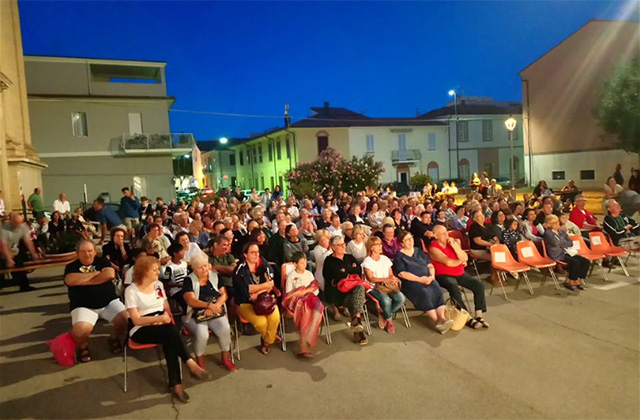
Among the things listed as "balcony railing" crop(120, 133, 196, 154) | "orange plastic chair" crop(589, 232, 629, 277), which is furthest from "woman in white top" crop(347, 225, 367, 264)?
"balcony railing" crop(120, 133, 196, 154)

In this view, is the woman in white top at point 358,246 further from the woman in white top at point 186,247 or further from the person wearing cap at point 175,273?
the person wearing cap at point 175,273

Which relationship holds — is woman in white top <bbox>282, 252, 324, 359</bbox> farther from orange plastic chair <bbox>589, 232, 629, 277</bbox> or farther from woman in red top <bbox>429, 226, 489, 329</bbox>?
orange plastic chair <bbox>589, 232, 629, 277</bbox>

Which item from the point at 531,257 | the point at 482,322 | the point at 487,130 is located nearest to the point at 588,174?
the point at 487,130

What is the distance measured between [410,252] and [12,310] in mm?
6280

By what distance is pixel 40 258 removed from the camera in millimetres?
8266

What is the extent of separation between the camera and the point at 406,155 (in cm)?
3928

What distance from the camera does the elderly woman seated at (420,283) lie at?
5562 mm

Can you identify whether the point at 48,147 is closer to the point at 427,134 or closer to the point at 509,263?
the point at 509,263

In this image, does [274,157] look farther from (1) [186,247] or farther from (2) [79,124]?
(1) [186,247]

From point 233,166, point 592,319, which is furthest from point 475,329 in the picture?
point 233,166

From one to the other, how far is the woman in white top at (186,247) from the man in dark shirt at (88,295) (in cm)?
115

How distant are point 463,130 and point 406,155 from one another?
6403 mm

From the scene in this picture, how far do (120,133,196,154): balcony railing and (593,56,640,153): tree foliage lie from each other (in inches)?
944

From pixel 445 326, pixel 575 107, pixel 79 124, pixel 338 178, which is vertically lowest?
pixel 445 326
